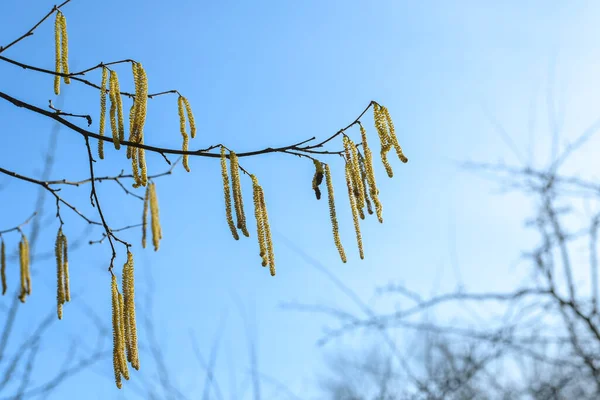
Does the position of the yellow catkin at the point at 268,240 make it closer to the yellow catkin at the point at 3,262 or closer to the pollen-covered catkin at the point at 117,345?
the pollen-covered catkin at the point at 117,345

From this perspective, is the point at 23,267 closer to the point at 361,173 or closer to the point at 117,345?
the point at 117,345

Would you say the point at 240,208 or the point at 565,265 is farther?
the point at 565,265

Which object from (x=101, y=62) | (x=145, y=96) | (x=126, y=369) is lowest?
(x=126, y=369)

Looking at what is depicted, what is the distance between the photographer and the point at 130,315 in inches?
65.7

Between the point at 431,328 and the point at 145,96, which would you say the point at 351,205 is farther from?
the point at 431,328

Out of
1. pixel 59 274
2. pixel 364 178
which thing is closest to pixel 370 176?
pixel 364 178

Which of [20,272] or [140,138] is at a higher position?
[140,138]

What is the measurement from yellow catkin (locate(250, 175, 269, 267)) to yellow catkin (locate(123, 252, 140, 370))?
0.35m

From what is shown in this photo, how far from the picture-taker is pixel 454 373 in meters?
5.21

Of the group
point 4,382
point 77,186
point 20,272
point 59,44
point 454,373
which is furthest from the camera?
point 454,373

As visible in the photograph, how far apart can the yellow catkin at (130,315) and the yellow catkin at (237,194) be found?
325mm

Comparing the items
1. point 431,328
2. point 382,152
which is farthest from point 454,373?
point 382,152

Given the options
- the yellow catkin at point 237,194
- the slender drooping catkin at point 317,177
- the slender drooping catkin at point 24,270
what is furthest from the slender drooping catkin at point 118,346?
the slender drooping catkin at point 317,177

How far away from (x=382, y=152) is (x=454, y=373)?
390cm
